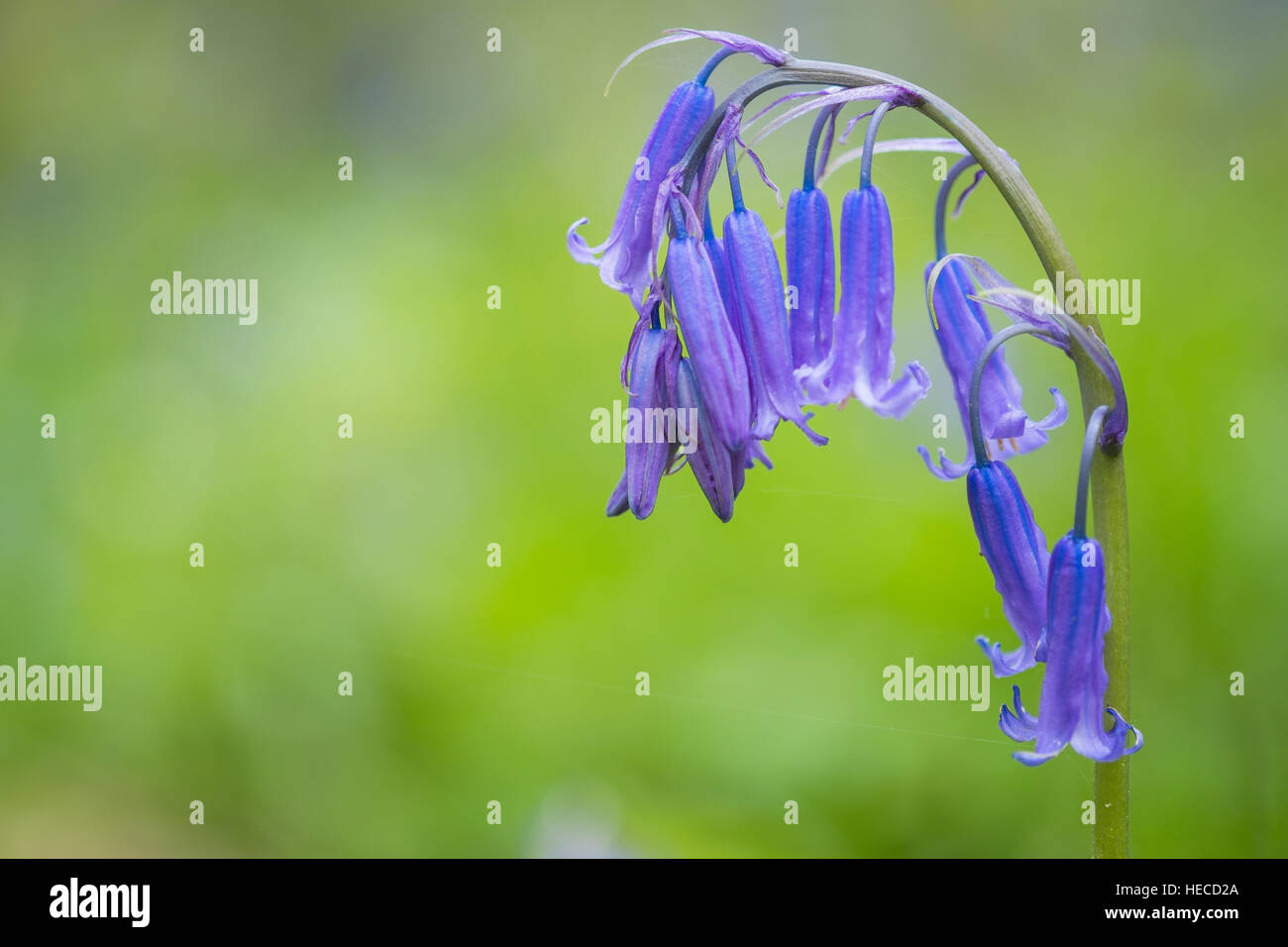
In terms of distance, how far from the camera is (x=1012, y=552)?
1.80 meters

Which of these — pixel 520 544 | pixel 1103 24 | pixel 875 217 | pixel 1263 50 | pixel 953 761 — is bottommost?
pixel 953 761

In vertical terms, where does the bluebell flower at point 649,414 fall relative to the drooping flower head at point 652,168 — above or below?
below

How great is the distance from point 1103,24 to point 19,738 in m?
6.55

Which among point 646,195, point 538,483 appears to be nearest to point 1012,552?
point 646,195

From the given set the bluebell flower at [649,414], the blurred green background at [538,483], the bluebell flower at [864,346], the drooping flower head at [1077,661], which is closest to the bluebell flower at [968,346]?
the bluebell flower at [864,346]

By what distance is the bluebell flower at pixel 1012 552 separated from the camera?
1776mm

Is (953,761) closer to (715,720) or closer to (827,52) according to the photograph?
(715,720)

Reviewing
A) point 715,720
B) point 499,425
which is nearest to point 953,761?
point 715,720

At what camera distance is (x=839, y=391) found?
184cm

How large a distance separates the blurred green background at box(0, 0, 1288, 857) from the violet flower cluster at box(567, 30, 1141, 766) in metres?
1.81

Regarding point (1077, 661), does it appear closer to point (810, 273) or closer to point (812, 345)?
point (812, 345)

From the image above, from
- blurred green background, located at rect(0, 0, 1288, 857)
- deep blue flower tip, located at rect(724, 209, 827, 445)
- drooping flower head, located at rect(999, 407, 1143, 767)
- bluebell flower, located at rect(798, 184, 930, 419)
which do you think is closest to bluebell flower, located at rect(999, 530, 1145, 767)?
drooping flower head, located at rect(999, 407, 1143, 767)

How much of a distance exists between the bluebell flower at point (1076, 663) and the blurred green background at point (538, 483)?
1.73 meters

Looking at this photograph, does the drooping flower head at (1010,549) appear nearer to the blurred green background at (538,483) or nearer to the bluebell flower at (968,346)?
the bluebell flower at (968,346)
